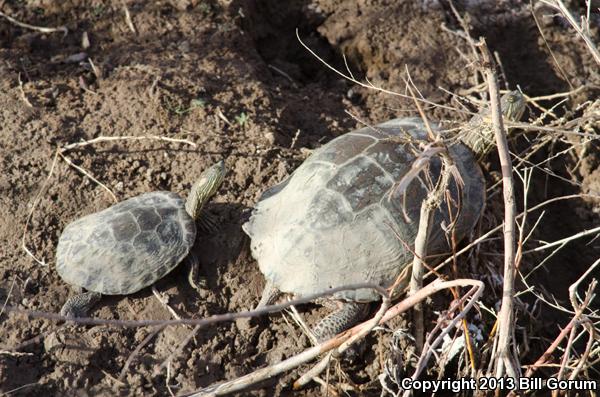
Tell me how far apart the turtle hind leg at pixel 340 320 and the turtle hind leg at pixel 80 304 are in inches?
56.5

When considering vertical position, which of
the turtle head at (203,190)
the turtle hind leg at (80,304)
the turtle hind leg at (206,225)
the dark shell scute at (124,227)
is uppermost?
the turtle head at (203,190)

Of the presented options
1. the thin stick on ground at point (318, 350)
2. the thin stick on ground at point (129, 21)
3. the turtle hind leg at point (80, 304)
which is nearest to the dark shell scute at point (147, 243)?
the turtle hind leg at point (80, 304)

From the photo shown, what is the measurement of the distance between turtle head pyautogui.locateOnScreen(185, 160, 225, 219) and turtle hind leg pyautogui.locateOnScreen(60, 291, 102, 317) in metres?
0.83

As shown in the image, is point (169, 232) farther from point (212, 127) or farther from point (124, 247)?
point (212, 127)

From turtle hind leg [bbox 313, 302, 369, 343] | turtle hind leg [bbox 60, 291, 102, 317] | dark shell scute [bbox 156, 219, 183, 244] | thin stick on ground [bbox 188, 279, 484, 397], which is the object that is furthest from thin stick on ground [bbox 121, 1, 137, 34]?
thin stick on ground [bbox 188, 279, 484, 397]

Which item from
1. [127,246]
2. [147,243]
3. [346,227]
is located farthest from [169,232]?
[346,227]

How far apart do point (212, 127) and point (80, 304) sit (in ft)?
5.82

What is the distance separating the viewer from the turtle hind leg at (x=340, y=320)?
3684mm

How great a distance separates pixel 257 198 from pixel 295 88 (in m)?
1.55

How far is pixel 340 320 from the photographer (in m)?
3.73

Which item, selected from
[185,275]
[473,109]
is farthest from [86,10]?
[473,109]

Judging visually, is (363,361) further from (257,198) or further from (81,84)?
(81,84)

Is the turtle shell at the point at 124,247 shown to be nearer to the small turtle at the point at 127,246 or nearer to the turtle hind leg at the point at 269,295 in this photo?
the small turtle at the point at 127,246

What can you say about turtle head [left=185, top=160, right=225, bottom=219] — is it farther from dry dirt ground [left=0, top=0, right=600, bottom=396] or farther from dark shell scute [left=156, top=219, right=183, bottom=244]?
dry dirt ground [left=0, top=0, right=600, bottom=396]
